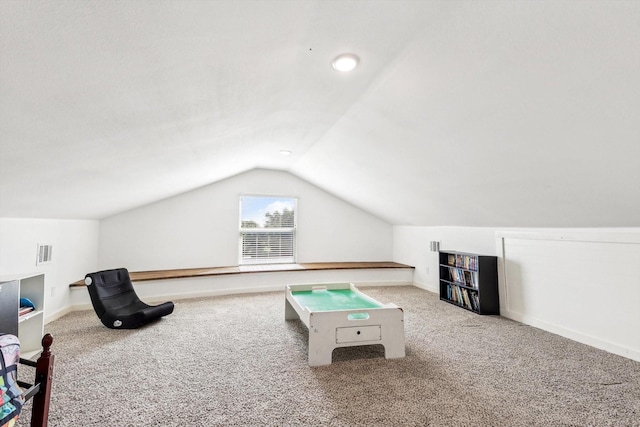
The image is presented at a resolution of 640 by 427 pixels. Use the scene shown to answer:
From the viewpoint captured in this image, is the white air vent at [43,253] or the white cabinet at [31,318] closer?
the white cabinet at [31,318]

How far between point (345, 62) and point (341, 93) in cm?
47

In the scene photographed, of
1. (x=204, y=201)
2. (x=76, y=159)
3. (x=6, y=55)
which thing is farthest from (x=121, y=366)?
(x=204, y=201)

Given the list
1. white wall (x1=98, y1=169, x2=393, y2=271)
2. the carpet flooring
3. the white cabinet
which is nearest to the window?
white wall (x1=98, y1=169, x2=393, y2=271)

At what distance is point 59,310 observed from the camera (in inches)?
Result: 143

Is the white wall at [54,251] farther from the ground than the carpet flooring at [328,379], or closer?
farther from the ground

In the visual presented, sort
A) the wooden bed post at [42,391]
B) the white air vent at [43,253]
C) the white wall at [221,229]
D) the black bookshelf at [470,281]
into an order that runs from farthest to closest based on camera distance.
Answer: the white wall at [221,229] < the black bookshelf at [470,281] < the white air vent at [43,253] < the wooden bed post at [42,391]

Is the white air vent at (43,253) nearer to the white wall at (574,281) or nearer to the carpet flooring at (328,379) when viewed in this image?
the carpet flooring at (328,379)

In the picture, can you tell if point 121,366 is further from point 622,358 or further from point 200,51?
point 622,358

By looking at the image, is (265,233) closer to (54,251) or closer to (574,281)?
→ (54,251)

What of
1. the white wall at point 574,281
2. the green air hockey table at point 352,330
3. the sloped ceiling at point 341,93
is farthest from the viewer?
the white wall at point 574,281

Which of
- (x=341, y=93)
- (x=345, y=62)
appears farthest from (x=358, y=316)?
(x=345, y=62)

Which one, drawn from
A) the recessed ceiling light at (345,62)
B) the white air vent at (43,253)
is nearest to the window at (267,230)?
the white air vent at (43,253)

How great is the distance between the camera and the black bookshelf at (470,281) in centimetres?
386

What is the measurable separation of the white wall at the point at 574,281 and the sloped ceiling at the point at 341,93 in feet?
0.72
